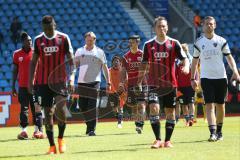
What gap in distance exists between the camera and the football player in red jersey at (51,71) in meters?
10.7

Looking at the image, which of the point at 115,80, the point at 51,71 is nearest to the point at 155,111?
the point at 51,71

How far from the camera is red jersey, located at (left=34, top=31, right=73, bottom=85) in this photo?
35.2ft

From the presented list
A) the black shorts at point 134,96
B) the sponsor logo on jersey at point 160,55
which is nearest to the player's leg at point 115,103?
the black shorts at point 134,96

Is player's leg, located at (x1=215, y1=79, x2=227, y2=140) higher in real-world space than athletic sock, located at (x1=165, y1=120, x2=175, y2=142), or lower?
higher

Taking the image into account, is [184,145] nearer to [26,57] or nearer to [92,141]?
[92,141]

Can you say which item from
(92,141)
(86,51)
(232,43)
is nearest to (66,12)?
(232,43)

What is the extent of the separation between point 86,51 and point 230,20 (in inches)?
697

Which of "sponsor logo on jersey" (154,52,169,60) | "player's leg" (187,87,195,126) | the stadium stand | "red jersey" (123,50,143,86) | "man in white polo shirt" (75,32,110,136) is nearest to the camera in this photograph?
"sponsor logo on jersey" (154,52,169,60)

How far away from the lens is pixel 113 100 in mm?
20359

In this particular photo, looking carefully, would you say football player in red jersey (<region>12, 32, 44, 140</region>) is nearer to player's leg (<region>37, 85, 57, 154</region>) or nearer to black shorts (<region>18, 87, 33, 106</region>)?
black shorts (<region>18, 87, 33, 106</region>)

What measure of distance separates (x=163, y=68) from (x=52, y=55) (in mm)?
1934

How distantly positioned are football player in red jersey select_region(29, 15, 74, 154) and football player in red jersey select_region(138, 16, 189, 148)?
1496 mm

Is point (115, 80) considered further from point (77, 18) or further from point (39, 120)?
point (77, 18)

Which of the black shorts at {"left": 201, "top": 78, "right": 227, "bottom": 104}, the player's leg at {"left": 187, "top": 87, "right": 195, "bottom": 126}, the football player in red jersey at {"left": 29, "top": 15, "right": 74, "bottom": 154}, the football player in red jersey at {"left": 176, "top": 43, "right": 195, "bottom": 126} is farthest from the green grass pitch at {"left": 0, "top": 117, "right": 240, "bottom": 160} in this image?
the player's leg at {"left": 187, "top": 87, "right": 195, "bottom": 126}
